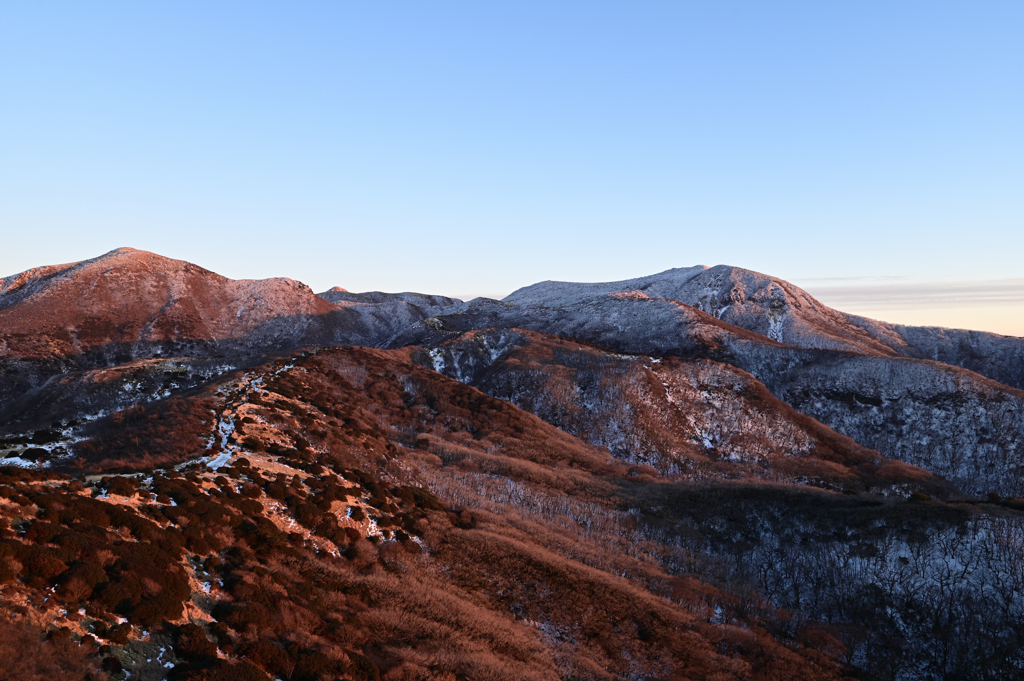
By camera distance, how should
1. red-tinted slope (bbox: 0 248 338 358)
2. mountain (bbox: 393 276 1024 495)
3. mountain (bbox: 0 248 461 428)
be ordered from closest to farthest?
mountain (bbox: 393 276 1024 495) → mountain (bbox: 0 248 461 428) → red-tinted slope (bbox: 0 248 338 358)

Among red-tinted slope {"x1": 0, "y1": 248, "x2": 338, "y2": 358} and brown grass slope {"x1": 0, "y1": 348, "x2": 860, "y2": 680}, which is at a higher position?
red-tinted slope {"x1": 0, "y1": 248, "x2": 338, "y2": 358}

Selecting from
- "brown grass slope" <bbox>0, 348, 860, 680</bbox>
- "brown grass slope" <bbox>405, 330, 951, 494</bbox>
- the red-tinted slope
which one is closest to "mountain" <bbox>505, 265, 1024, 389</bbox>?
"brown grass slope" <bbox>405, 330, 951, 494</bbox>

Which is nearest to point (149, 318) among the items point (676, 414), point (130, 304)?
point (130, 304)

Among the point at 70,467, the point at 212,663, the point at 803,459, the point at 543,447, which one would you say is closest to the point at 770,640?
the point at 212,663

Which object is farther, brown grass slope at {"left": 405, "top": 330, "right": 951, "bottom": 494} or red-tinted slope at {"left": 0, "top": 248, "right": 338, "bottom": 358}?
red-tinted slope at {"left": 0, "top": 248, "right": 338, "bottom": 358}

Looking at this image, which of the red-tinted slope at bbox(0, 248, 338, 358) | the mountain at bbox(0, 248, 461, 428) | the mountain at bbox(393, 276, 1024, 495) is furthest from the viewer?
the red-tinted slope at bbox(0, 248, 338, 358)

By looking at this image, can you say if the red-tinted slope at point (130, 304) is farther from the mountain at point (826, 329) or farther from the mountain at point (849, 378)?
the mountain at point (826, 329)

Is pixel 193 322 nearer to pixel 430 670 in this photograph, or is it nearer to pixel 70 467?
pixel 70 467

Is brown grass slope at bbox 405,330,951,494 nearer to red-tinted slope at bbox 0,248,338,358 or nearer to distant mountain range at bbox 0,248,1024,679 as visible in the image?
distant mountain range at bbox 0,248,1024,679
